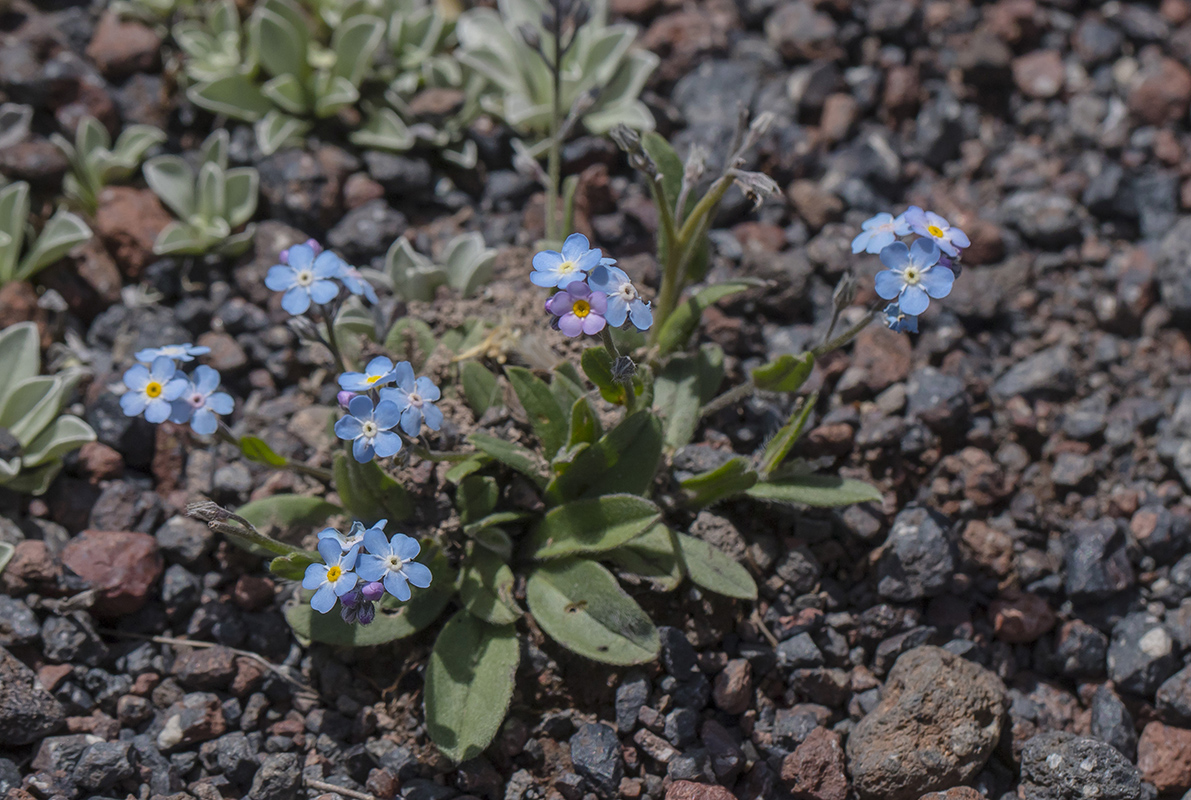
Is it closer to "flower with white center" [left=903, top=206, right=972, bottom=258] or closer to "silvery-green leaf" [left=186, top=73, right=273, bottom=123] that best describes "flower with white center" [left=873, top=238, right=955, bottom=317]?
"flower with white center" [left=903, top=206, right=972, bottom=258]

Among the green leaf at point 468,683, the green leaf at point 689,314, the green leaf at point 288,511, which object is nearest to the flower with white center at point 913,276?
the green leaf at point 689,314

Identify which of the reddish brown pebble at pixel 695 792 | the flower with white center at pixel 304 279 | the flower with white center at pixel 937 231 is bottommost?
the reddish brown pebble at pixel 695 792

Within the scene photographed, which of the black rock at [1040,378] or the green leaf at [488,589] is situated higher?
the black rock at [1040,378]

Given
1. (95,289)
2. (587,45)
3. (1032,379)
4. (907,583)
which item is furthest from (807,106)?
(95,289)

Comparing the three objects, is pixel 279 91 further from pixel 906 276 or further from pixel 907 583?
pixel 907 583

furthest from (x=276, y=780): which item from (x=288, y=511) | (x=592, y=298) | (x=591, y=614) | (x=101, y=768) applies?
(x=592, y=298)

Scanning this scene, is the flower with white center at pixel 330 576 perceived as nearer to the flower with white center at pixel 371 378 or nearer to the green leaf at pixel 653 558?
the flower with white center at pixel 371 378

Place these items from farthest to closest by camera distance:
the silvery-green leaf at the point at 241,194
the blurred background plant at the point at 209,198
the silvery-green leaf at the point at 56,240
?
the silvery-green leaf at the point at 241,194 → the blurred background plant at the point at 209,198 → the silvery-green leaf at the point at 56,240

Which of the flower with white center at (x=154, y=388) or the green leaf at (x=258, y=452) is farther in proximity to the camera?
the green leaf at (x=258, y=452)
